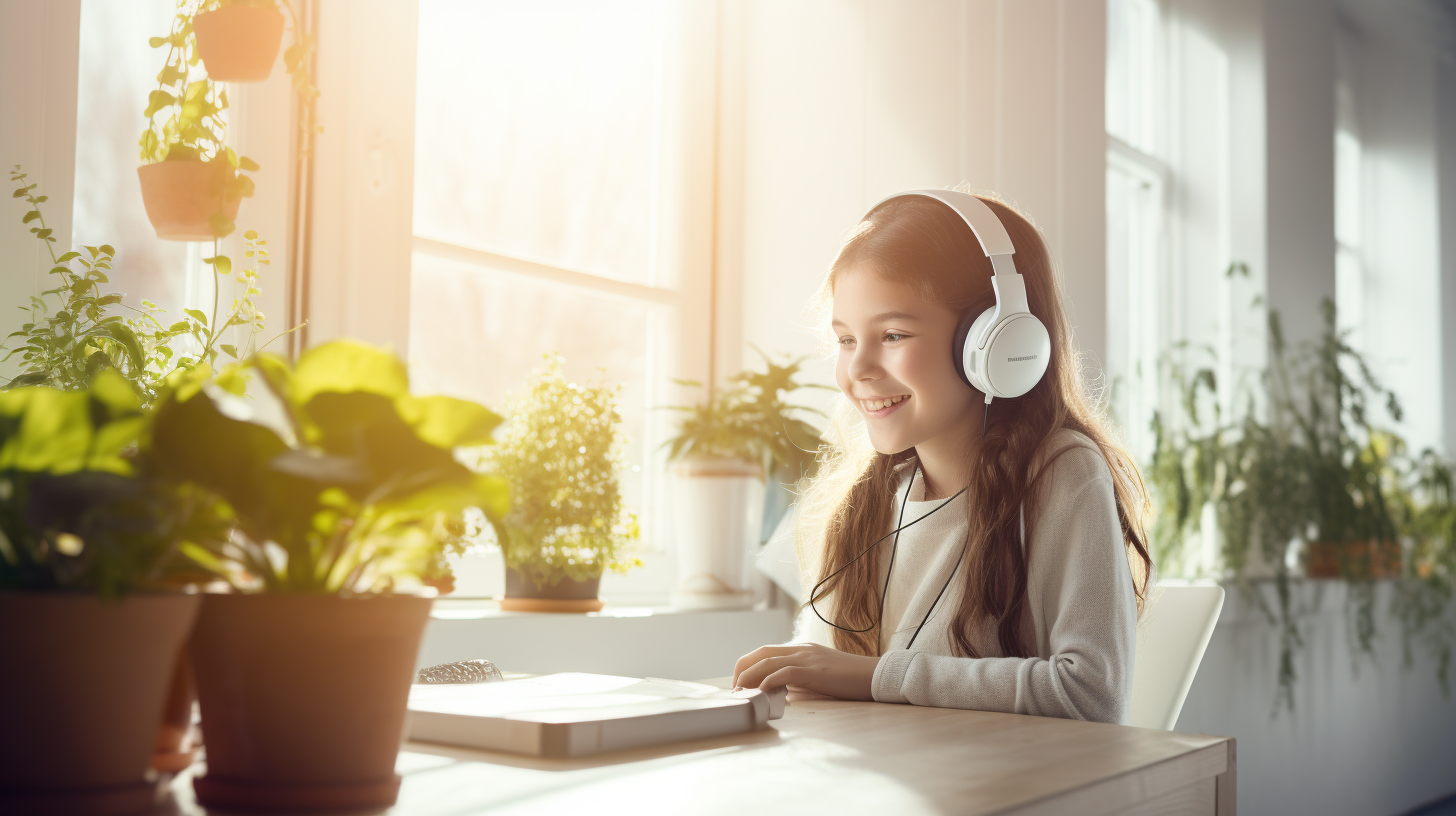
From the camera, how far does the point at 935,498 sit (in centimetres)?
148

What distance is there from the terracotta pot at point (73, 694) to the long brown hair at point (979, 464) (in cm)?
97

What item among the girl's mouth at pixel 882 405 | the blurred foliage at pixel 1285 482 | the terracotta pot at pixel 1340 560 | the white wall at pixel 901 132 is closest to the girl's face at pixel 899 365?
the girl's mouth at pixel 882 405

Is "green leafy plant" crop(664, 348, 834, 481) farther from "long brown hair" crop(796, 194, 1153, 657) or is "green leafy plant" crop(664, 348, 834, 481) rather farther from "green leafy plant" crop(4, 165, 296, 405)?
"green leafy plant" crop(4, 165, 296, 405)

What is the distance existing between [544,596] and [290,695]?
4.22 ft

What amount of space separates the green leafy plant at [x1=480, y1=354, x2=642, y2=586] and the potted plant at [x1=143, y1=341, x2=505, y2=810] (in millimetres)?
1206

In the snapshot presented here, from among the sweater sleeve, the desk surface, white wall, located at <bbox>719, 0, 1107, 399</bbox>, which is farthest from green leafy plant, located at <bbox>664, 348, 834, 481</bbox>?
the desk surface

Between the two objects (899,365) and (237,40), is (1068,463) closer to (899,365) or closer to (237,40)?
(899,365)

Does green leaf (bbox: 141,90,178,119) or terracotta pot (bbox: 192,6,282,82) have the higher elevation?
terracotta pot (bbox: 192,6,282,82)

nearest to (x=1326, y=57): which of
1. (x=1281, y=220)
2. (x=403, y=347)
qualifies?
(x=1281, y=220)

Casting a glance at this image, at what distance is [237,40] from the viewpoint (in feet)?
4.34

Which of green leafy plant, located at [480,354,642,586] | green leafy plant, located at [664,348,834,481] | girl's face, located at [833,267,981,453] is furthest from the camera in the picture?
green leafy plant, located at [664,348,834,481]

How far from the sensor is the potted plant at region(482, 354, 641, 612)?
1757 millimetres

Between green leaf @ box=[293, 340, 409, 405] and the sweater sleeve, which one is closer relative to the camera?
green leaf @ box=[293, 340, 409, 405]

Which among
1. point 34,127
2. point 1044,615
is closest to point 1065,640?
point 1044,615
